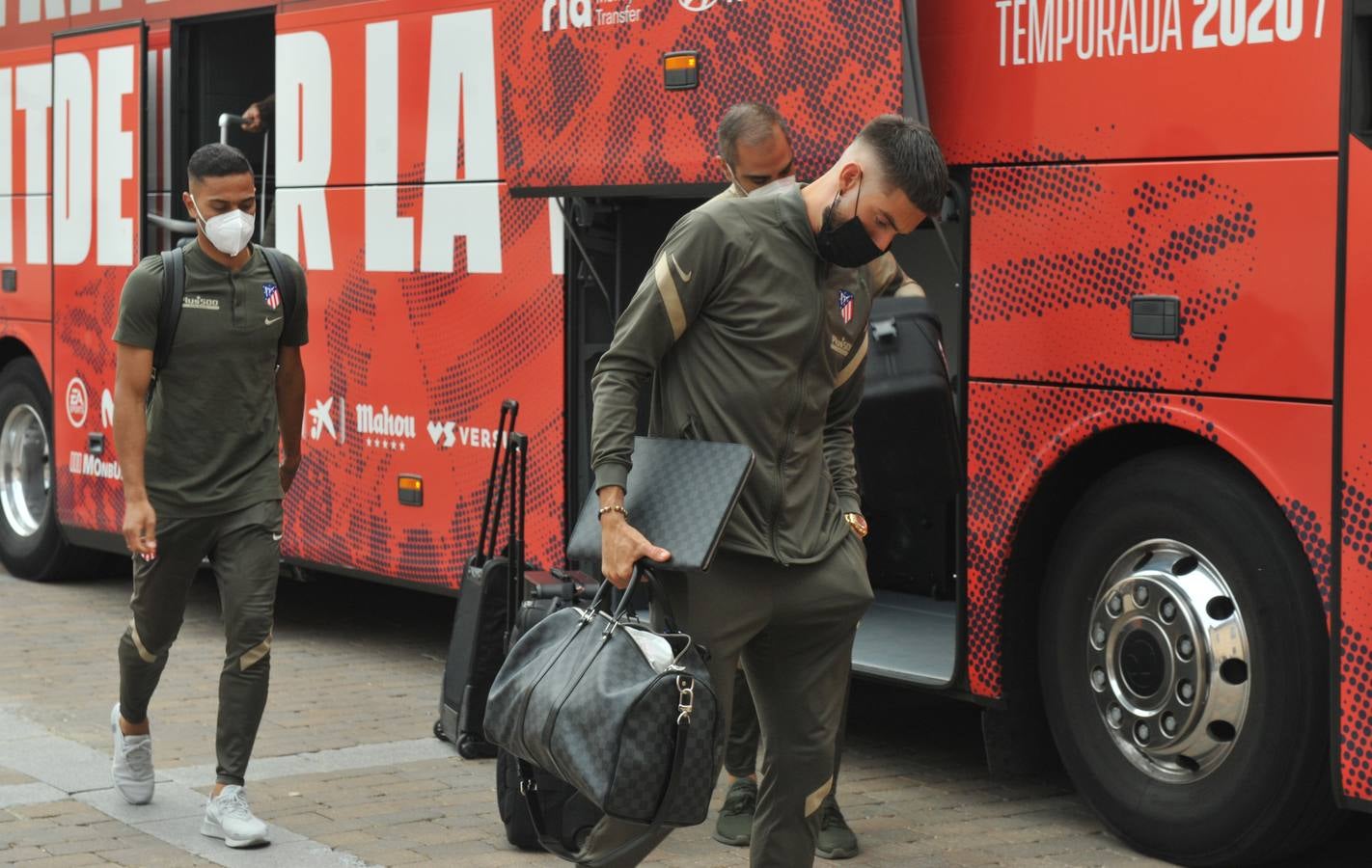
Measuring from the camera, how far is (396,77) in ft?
28.7

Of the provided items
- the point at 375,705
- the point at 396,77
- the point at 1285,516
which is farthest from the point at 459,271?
the point at 1285,516

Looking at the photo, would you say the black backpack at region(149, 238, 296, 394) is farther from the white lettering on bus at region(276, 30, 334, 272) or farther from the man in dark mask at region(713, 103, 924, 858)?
the white lettering on bus at region(276, 30, 334, 272)

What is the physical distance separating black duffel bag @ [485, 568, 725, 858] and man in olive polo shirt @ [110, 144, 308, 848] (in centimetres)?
195

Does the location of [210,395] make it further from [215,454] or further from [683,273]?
[683,273]

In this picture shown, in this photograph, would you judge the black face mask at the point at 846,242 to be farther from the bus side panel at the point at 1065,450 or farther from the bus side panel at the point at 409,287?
the bus side panel at the point at 409,287

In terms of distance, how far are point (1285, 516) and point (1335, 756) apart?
63cm

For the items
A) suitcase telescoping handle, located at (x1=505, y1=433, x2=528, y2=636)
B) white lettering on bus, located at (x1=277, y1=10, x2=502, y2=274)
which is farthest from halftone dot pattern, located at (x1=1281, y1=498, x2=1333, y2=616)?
white lettering on bus, located at (x1=277, y1=10, x2=502, y2=274)

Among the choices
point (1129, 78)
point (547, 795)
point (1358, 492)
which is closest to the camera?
point (1358, 492)

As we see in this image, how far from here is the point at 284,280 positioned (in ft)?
20.7

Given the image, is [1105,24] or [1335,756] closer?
[1335,756]

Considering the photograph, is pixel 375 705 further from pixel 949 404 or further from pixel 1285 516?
pixel 1285 516

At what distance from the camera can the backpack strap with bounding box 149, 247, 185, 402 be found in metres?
6.05

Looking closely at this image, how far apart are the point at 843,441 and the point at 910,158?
2.79 ft

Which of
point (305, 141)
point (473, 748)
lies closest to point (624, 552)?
point (473, 748)
